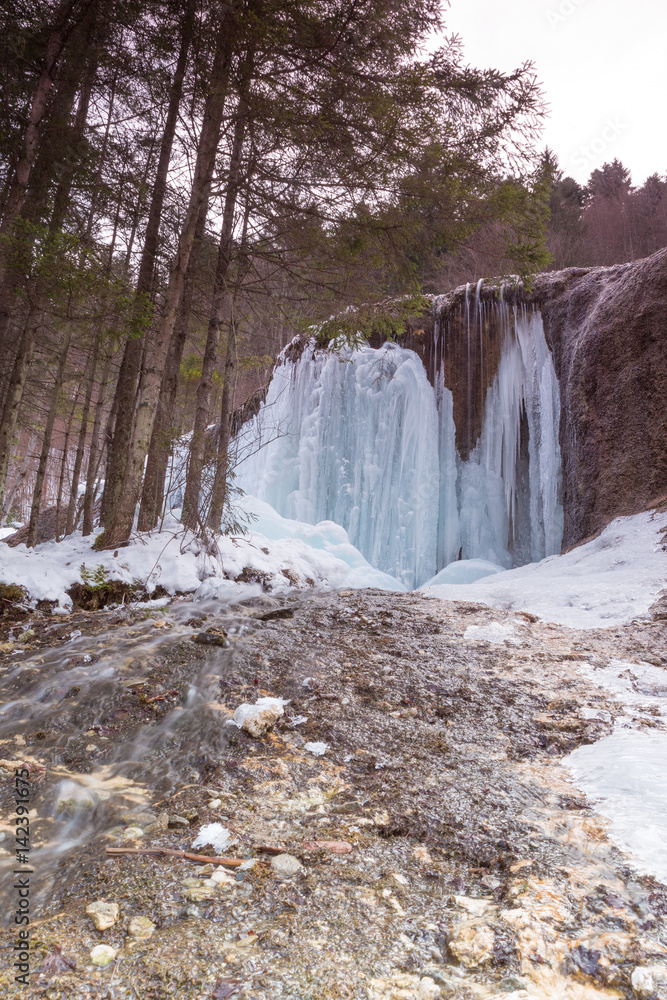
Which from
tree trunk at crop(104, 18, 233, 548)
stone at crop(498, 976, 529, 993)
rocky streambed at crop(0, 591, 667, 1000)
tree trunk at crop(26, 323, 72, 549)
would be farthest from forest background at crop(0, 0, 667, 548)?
stone at crop(498, 976, 529, 993)

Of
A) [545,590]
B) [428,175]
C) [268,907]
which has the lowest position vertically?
[268,907]

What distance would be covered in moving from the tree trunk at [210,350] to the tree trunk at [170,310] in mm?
295

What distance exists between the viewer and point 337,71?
16.2 ft

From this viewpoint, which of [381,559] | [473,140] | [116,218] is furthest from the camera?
[381,559]

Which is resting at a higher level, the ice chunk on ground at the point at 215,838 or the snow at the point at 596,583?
the snow at the point at 596,583

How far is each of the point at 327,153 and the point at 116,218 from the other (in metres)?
3.25

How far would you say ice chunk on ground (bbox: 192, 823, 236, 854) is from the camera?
61.9 inches

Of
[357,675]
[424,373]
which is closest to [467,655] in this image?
[357,675]

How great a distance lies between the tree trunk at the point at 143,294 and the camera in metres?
5.72

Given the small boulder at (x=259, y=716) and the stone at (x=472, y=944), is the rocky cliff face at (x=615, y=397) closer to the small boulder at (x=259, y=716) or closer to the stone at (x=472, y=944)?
the small boulder at (x=259, y=716)

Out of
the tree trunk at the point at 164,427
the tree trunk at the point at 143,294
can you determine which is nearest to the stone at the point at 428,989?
the tree trunk at the point at 164,427

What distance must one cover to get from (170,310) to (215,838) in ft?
17.0

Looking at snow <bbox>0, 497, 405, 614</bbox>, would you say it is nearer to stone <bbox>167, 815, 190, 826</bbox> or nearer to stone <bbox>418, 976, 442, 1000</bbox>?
stone <bbox>167, 815, 190, 826</bbox>

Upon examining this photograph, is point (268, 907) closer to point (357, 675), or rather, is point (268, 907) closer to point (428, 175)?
point (357, 675)
